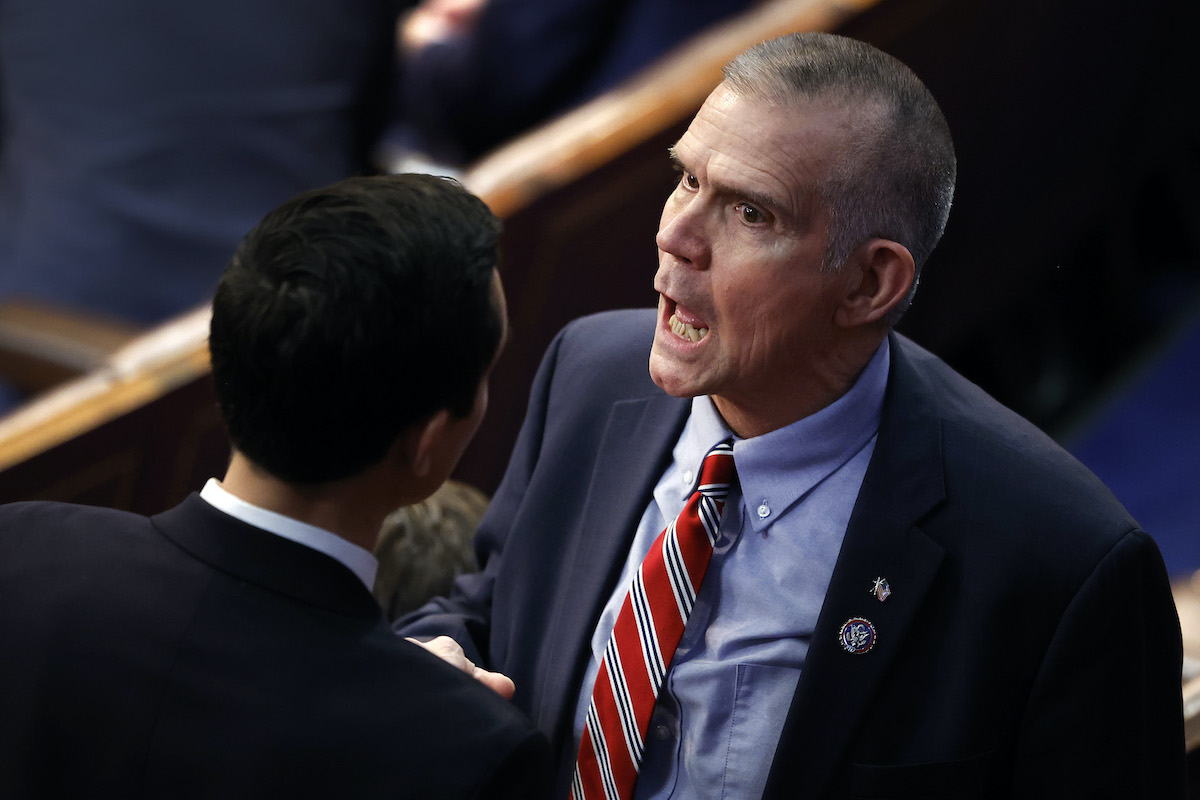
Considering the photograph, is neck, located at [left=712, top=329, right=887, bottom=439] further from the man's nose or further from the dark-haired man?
the dark-haired man

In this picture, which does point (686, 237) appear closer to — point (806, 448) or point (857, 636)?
point (806, 448)

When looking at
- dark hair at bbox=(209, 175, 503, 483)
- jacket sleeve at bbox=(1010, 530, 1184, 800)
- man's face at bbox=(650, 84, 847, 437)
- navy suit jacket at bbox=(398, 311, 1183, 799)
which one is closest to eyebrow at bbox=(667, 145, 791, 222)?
man's face at bbox=(650, 84, 847, 437)

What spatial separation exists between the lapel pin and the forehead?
0.47 m

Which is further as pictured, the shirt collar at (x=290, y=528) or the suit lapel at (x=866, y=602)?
the suit lapel at (x=866, y=602)

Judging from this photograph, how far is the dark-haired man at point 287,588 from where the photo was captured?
100cm

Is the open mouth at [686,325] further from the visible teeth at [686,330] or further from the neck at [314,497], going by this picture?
the neck at [314,497]

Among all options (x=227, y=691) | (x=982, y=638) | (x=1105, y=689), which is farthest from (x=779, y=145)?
(x=227, y=691)

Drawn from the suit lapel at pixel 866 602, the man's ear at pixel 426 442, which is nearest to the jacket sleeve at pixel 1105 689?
the suit lapel at pixel 866 602

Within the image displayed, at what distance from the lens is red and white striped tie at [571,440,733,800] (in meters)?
1.42

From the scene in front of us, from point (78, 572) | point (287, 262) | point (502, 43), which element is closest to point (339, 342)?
point (287, 262)

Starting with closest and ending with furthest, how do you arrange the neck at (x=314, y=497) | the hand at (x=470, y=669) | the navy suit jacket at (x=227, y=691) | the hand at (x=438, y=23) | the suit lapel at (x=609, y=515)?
the navy suit jacket at (x=227, y=691) → the neck at (x=314, y=497) → the hand at (x=470, y=669) → the suit lapel at (x=609, y=515) → the hand at (x=438, y=23)

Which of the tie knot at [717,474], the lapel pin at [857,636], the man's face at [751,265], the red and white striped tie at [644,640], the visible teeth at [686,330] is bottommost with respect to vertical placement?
the red and white striped tie at [644,640]

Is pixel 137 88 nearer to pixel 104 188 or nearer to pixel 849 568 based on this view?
pixel 104 188

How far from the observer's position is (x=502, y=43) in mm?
3248
